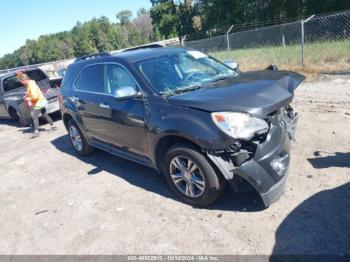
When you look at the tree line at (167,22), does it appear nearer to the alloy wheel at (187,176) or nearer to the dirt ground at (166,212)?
the dirt ground at (166,212)

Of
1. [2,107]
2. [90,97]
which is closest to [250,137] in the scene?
[90,97]

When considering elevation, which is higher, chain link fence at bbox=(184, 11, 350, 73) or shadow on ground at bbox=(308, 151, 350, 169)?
chain link fence at bbox=(184, 11, 350, 73)

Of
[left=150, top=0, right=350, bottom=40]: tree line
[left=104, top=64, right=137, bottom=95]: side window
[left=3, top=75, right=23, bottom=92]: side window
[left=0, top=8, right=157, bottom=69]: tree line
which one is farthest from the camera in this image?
[left=0, top=8, right=157, bottom=69]: tree line

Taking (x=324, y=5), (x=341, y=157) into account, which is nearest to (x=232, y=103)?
(x=341, y=157)

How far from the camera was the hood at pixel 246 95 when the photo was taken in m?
3.67

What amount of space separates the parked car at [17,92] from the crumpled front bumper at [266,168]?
8278mm

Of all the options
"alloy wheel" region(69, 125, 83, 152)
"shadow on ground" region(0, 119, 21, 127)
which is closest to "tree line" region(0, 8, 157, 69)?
"shadow on ground" region(0, 119, 21, 127)

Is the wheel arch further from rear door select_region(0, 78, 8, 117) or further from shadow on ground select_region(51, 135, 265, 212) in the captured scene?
rear door select_region(0, 78, 8, 117)

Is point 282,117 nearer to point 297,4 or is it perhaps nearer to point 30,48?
point 297,4

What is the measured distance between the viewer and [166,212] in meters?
4.29

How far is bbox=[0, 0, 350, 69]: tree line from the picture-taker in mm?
32062

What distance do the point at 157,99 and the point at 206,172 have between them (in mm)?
1089

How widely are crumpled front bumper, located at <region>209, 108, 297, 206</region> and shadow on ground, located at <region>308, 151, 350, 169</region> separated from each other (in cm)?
110

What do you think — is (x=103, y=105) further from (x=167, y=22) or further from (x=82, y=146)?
(x=167, y=22)
